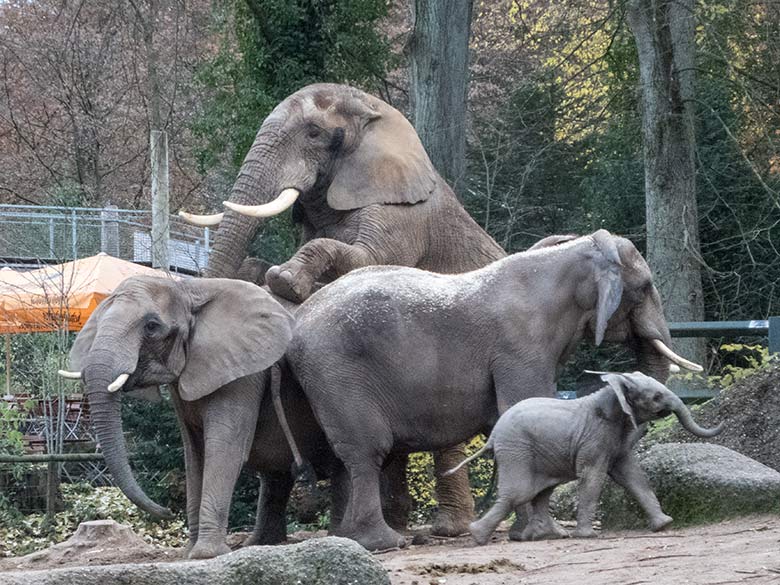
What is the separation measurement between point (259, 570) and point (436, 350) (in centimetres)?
321

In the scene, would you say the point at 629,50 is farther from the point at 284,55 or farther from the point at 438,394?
the point at 438,394

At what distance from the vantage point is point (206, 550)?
30.8 feet

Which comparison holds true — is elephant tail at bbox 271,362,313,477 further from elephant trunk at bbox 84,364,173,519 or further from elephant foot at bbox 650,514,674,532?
elephant foot at bbox 650,514,674,532

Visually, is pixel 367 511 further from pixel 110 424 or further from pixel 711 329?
pixel 711 329

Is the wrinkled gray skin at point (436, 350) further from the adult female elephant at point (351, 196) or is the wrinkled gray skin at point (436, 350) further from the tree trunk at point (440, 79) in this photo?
the tree trunk at point (440, 79)

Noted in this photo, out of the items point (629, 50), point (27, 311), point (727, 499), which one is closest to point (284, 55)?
point (27, 311)

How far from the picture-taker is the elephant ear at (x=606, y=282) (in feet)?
31.5

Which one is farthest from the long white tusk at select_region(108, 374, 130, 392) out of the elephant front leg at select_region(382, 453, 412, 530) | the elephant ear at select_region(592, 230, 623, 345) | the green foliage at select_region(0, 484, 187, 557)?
the green foliage at select_region(0, 484, 187, 557)

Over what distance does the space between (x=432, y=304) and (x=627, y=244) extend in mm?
1245

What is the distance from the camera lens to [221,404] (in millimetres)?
9688

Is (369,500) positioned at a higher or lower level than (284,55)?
lower

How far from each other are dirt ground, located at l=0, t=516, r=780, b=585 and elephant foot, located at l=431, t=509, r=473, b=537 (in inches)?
54.9

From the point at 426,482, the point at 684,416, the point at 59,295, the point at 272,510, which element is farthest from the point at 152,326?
the point at 59,295

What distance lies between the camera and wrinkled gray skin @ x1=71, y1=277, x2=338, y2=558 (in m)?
9.37
